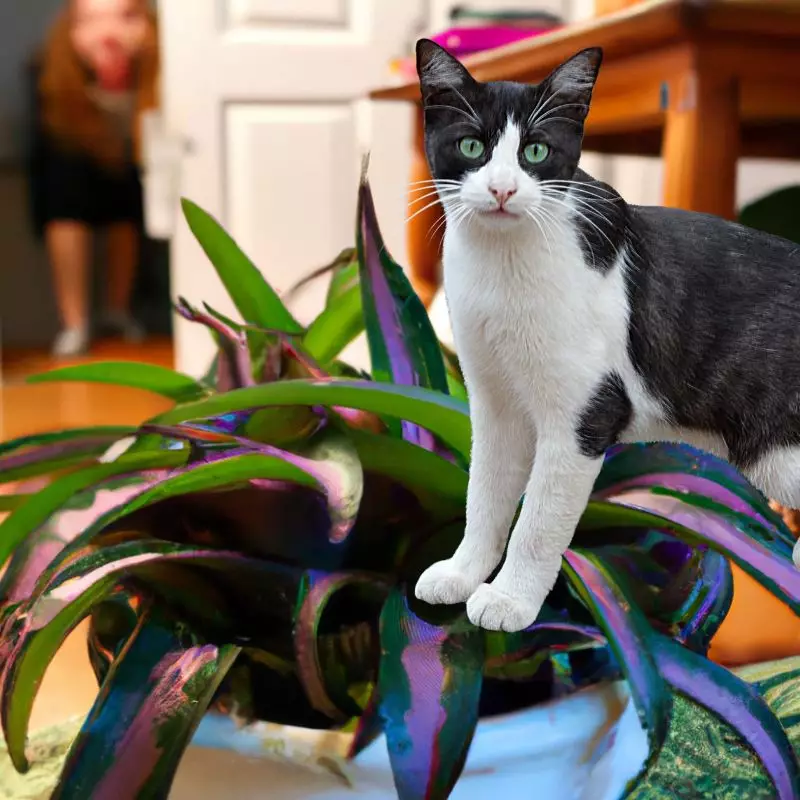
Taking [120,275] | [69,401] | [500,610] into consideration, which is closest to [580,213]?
[500,610]

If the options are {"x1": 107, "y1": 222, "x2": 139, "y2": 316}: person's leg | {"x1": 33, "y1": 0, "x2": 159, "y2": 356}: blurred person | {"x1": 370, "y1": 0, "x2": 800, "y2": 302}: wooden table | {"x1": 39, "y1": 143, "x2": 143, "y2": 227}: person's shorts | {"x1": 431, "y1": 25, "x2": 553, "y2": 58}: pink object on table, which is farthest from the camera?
{"x1": 107, "y1": 222, "x2": 139, "y2": 316}: person's leg

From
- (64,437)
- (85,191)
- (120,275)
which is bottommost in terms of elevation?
(120,275)

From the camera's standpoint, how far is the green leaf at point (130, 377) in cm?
39

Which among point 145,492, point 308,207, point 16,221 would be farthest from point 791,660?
point 16,221

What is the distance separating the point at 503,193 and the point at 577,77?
0.03 m

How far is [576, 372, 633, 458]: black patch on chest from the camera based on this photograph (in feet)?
0.75

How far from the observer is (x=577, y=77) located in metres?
0.21

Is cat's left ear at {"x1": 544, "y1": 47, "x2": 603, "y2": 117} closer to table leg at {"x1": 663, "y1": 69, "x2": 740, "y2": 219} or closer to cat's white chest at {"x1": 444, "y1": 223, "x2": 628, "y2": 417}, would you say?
cat's white chest at {"x1": 444, "y1": 223, "x2": 628, "y2": 417}

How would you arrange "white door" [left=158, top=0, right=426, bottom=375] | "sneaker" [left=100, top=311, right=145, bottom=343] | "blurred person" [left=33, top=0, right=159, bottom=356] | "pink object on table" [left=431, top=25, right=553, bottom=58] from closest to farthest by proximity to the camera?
1. "pink object on table" [left=431, top=25, right=553, bottom=58]
2. "white door" [left=158, top=0, right=426, bottom=375]
3. "blurred person" [left=33, top=0, right=159, bottom=356]
4. "sneaker" [left=100, top=311, right=145, bottom=343]

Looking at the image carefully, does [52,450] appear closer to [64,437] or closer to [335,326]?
[64,437]

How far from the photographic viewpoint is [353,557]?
330mm

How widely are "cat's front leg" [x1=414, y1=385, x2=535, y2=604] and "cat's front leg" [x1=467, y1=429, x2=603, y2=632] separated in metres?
0.01

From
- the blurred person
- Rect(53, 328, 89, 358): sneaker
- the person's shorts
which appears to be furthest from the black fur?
the person's shorts

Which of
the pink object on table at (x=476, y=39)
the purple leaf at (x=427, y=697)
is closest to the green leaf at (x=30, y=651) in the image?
the purple leaf at (x=427, y=697)
